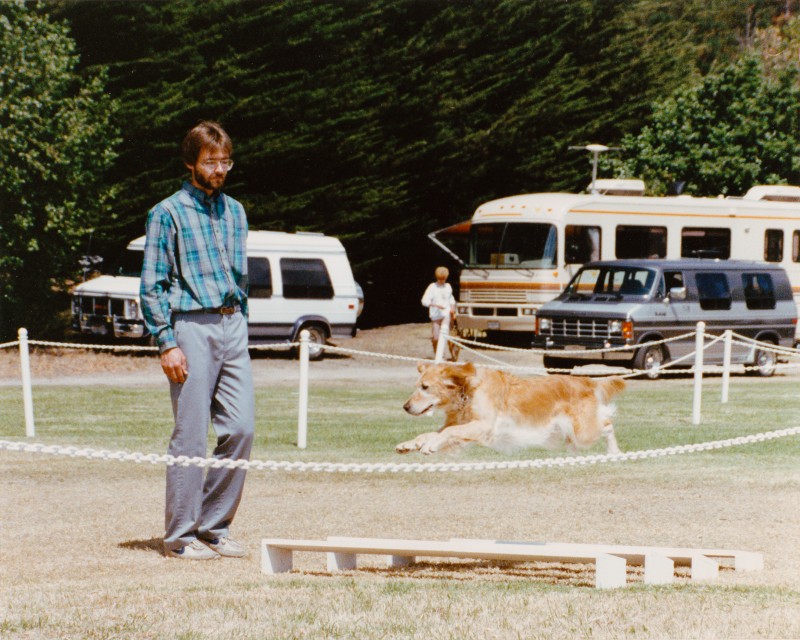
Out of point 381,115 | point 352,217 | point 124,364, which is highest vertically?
point 381,115

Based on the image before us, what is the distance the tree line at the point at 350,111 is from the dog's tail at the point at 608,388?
14804 millimetres

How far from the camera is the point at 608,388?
9828 mm

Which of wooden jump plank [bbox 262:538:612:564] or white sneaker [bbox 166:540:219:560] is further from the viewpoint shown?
white sneaker [bbox 166:540:219:560]

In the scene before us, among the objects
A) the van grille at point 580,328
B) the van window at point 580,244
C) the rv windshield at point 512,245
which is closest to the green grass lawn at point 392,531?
the van grille at point 580,328

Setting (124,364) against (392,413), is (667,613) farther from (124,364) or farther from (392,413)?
(124,364)

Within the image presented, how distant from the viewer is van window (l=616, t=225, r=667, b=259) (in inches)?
1030

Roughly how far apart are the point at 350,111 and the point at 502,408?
2357cm

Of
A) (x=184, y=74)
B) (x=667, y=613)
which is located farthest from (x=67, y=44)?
(x=667, y=613)

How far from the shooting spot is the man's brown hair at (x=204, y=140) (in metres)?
6.40

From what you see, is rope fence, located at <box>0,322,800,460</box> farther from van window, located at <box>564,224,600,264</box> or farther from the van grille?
van window, located at <box>564,224,600,264</box>

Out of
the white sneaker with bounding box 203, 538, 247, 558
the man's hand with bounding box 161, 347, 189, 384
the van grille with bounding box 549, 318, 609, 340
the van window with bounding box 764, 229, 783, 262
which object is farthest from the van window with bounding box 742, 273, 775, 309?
the man's hand with bounding box 161, 347, 189, 384

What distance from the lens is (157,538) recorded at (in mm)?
7457

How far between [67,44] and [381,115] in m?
11.2

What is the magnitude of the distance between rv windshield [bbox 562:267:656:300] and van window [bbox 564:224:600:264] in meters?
3.06
